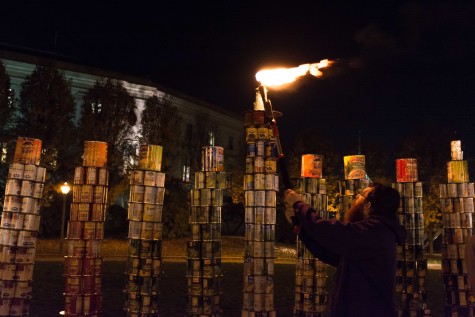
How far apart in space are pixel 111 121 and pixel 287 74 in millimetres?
27421

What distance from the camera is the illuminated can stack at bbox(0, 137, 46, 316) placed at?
32.8 feet

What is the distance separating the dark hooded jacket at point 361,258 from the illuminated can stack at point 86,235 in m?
7.42

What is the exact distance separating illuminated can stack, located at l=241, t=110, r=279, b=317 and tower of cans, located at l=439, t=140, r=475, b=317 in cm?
453

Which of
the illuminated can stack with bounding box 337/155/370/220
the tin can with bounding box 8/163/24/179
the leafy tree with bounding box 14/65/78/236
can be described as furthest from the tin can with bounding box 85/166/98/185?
the leafy tree with bounding box 14/65/78/236

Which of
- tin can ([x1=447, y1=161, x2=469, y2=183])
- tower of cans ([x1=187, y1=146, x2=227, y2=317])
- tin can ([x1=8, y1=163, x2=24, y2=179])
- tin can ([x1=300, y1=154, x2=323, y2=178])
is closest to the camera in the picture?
tin can ([x1=8, y1=163, x2=24, y2=179])

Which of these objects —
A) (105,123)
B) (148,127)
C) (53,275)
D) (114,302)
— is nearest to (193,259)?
(114,302)

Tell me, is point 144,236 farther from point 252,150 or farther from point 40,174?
point 252,150

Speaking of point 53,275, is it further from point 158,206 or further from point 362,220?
point 362,220

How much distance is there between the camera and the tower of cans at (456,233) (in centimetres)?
1154

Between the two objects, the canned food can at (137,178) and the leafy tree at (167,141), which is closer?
the canned food can at (137,178)

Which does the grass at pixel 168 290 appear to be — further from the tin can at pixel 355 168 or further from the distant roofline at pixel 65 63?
the distant roofline at pixel 65 63

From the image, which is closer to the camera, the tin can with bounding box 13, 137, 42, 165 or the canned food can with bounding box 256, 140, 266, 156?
the tin can with bounding box 13, 137, 42, 165

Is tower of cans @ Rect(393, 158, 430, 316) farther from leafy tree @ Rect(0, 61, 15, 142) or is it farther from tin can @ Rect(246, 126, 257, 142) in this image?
leafy tree @ Rect(0, 61, 15, 142)

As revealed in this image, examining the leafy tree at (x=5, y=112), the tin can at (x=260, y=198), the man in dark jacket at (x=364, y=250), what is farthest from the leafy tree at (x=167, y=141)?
the man in dark jacket at (x=364, y=250)
